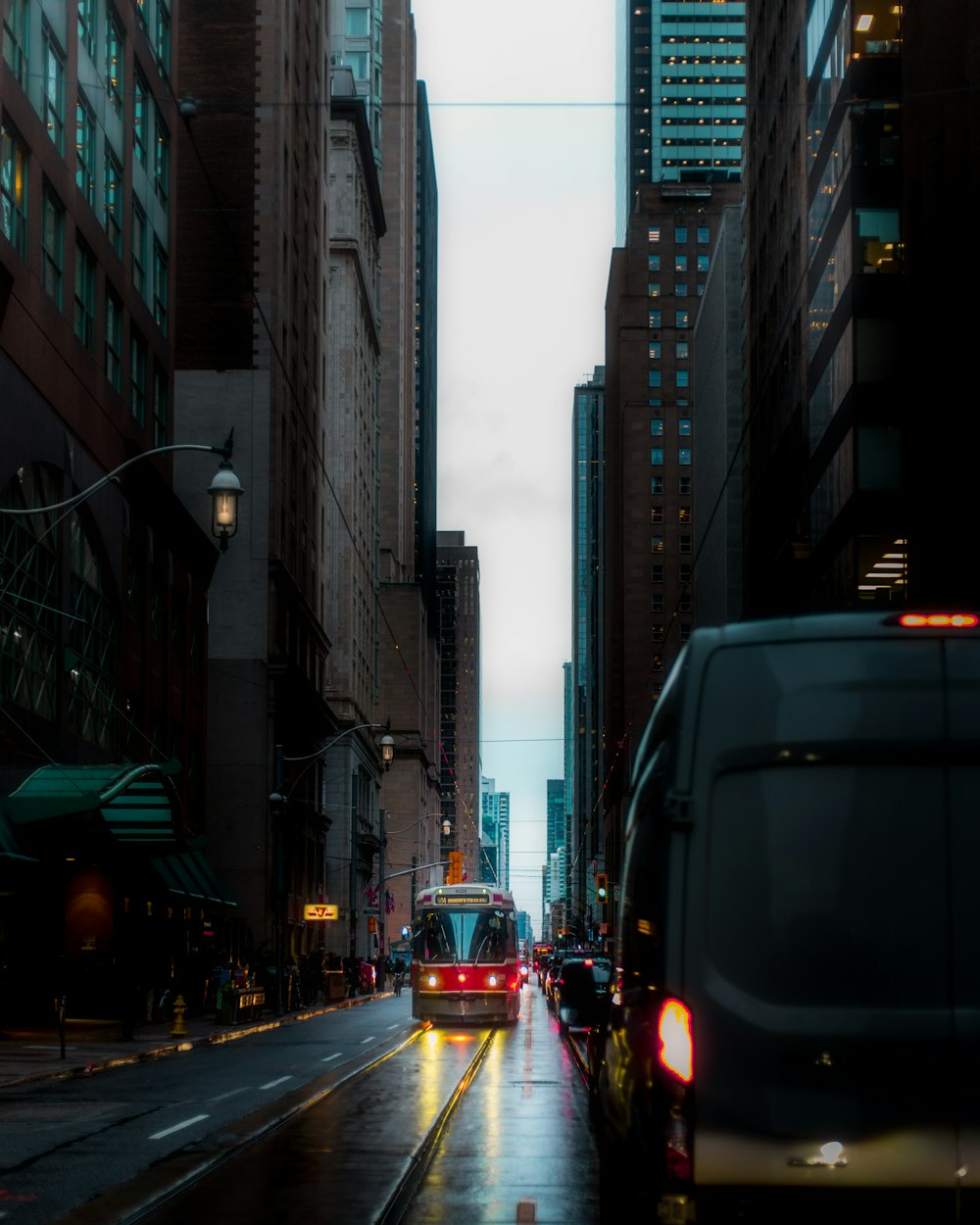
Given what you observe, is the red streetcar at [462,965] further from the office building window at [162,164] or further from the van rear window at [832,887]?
the van rear window at [832,887]

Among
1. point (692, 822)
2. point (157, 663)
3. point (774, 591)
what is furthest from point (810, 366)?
point (692, 822)

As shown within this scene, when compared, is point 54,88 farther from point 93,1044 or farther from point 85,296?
point 93,1044

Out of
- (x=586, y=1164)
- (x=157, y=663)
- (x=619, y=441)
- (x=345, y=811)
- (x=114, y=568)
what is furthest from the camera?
(x=619, y=441)

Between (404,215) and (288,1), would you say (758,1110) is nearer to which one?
(288,1)

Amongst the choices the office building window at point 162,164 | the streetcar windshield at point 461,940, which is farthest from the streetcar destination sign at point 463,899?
the office building window at point 162,164

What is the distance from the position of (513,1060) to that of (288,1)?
60327 millimetres

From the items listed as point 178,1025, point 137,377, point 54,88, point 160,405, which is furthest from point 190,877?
point 54,88

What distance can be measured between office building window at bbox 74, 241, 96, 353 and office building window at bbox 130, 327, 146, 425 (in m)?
5.12

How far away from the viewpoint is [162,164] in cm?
5397

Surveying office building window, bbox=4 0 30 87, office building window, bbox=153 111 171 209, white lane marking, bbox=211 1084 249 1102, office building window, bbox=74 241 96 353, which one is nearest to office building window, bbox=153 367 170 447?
office building window, bbox=153 111 171 209

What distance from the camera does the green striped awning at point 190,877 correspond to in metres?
47.6

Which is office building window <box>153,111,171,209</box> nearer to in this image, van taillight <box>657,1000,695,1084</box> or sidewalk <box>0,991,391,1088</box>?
sidewalk <box>0,991,391,1088</box>

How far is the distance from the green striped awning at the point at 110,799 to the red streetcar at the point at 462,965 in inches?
278

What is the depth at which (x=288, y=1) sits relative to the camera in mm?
77250
